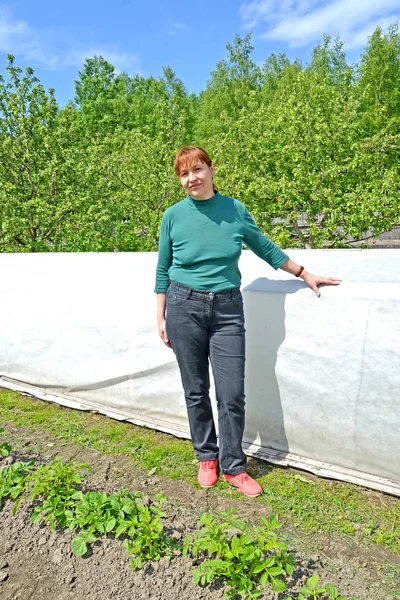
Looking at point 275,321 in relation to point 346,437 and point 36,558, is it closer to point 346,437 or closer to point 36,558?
point 346,437

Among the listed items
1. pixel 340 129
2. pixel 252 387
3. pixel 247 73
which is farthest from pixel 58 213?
pixel 247 73

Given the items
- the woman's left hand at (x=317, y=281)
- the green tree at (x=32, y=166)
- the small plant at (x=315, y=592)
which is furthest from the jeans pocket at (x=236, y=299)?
the green tree at (x=32, y=166)

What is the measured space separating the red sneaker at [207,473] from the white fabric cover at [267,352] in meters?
0.33

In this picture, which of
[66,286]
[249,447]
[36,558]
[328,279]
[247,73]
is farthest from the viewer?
[247,73]

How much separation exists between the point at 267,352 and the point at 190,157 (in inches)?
46.9

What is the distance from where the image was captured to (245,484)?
8.53ft

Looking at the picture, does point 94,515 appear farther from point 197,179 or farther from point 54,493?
point 197,179

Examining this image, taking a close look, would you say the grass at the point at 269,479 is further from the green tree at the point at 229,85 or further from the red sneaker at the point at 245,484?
the green tree at the point at 229,85

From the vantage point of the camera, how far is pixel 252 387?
2.96 m

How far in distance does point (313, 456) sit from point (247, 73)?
2749 cm

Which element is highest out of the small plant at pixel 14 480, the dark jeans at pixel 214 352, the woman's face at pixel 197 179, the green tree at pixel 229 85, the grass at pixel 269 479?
the green tree at pixel 229 85

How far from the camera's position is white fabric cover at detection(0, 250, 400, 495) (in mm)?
2512

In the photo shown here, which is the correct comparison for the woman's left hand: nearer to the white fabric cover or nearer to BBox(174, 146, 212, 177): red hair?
the white fabric cover

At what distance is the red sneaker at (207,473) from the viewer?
2.67 meters
